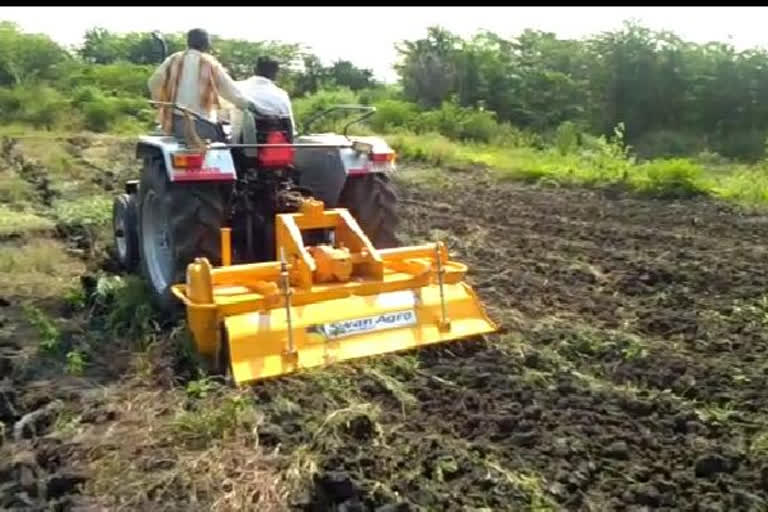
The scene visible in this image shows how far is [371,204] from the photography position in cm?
604

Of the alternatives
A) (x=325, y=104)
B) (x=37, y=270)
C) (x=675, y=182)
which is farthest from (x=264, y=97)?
(x=325, y=104)

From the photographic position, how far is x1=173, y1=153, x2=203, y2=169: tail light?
532cm

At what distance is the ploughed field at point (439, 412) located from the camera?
3.50 metres

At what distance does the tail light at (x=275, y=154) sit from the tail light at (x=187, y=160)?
409mm

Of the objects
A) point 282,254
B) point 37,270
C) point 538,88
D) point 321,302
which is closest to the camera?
point 321,302

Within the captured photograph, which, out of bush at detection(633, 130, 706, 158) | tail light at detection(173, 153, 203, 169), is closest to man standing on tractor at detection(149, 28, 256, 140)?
tail light at detection(173, 153, 203, 169)

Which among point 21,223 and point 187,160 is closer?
point 187,160

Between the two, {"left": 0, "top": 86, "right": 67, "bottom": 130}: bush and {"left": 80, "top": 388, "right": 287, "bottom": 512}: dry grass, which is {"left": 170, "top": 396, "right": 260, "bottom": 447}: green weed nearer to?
{"left": 80, "top": 388, "right": 287, "bottom": 512}: dry grass

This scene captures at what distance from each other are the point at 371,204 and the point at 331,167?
0.34 meters

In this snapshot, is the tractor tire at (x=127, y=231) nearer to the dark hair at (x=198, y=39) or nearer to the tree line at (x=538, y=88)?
the dark hair at (x=198, y=39)

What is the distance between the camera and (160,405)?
431 centimetres

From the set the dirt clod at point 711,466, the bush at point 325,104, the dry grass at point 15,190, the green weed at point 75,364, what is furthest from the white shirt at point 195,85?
the bush at point 325,104

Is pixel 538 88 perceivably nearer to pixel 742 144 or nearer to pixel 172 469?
pixel 742 144

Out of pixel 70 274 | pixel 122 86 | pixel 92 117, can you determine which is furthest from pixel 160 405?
pixel 122 86
